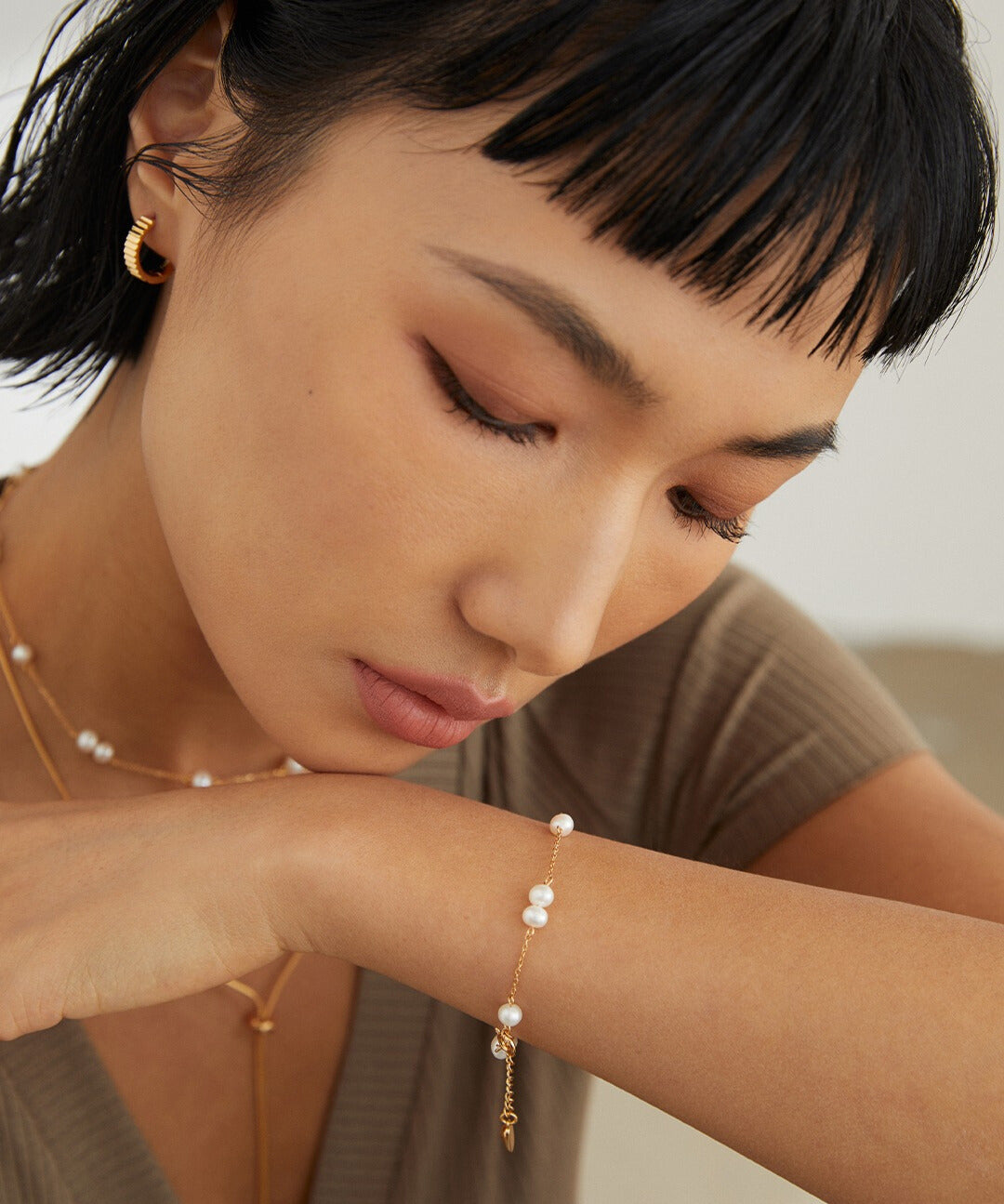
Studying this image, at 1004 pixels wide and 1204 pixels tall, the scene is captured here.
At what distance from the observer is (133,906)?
69 centimetres

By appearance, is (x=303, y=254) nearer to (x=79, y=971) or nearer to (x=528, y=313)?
(x=528, y=313)

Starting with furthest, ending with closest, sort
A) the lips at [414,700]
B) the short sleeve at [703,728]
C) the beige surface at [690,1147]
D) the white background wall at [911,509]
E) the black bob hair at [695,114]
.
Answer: the white background wall at [911,509], the beige surface at [690,1147], the short sleeve at [703,728], the lips at [414,700], the black bob hair at [695,114]

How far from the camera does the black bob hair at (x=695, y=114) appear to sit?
590 mm

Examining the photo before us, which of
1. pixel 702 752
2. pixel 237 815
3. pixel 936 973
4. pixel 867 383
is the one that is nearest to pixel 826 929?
pixel 936 973

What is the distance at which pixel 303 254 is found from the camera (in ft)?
2.17

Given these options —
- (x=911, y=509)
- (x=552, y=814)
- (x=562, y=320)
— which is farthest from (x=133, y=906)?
(x=911, y=509)

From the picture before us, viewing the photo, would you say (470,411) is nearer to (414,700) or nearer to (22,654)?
(414,700)

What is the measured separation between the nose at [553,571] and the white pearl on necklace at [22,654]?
0.49 metres

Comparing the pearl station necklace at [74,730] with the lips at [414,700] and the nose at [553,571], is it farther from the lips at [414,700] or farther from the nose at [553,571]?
the nose at [553,571]

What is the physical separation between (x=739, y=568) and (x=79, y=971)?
786 millimetres

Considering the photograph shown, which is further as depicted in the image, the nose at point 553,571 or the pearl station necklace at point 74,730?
the pearl station necklace at point 74,730

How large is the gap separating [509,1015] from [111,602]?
49 centimetres

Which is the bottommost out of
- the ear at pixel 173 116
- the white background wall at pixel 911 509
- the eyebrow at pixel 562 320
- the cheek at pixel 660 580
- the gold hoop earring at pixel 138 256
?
the cheek at pixel 660 580

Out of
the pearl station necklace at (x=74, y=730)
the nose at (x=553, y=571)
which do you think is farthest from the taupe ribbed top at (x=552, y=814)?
the nose at (x=553, y=571)
